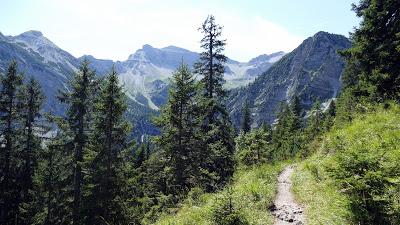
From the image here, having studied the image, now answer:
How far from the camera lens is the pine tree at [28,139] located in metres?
37.0

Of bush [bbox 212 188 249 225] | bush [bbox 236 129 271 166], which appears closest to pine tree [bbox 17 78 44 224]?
bush [bbox 236 129 271 166]

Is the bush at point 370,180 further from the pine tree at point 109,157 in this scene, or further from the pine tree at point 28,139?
the pine tree at point 28,139

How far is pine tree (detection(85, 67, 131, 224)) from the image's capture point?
937 inches

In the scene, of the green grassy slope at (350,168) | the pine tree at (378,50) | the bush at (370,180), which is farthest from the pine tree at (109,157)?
the bush at (370,180)

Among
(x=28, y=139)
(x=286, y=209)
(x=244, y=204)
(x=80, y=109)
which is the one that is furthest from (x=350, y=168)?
(x=28, y=139)

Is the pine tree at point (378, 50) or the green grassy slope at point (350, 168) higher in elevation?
the pine tree at point (378, 50)

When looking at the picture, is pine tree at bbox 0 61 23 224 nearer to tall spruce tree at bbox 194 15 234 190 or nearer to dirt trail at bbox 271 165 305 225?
tall spruce tree at bbox 194 15 234 190

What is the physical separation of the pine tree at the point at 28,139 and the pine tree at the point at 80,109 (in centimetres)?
1014

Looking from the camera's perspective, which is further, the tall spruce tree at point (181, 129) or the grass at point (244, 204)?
the tall spruce tree at point (181, 129)

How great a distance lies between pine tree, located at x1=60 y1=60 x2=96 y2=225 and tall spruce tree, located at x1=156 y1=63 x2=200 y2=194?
23.7 ft

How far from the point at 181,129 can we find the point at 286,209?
1406cm

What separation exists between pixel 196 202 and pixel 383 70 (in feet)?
41.3

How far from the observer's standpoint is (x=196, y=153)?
82.5ft

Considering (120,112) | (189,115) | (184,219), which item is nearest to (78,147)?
(120,112)
